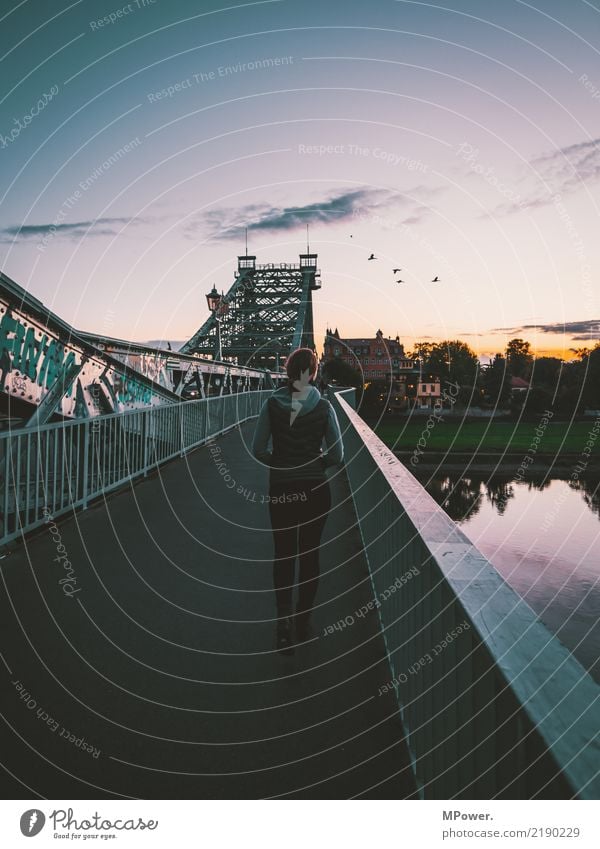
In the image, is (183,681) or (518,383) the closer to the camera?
(183,681)

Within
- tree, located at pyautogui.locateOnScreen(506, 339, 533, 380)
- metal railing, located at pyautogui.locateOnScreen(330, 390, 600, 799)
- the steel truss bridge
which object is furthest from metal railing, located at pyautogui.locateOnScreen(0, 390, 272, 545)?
tree, located at pyautogui.locateOnScreen(506, 339, 533, 380)

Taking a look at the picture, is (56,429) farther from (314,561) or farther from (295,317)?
(295,317)

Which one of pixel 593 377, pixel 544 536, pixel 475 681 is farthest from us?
pixel 593 377

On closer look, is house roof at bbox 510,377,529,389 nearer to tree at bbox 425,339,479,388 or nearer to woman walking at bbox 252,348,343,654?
tree at bbox 425,339,479,388

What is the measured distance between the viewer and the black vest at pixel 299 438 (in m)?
3.58

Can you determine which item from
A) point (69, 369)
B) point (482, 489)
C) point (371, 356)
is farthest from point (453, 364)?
point (69, 369)

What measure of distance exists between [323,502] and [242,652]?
105 cm

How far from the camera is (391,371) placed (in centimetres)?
10938

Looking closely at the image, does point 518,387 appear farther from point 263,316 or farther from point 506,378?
point 263,316

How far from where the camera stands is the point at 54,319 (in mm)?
7469

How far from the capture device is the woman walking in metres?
3.56

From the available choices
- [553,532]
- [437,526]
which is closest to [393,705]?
[437,526]

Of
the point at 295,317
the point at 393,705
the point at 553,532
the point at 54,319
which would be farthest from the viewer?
the point at 295,317
